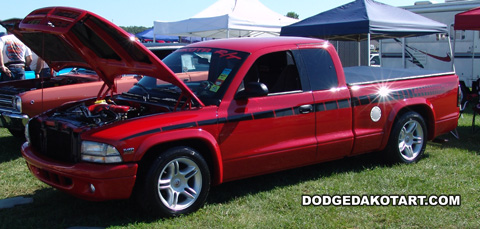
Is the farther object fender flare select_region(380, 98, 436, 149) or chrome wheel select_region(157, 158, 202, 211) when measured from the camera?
fender flare select_region(380, 98, 436, 149)

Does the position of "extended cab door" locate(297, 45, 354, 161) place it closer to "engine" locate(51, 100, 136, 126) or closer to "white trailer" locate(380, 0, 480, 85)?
"engine" locate(51, 100, 136, 126)

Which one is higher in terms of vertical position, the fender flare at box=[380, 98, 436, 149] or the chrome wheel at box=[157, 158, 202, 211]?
the fender flare at box=[380, 98, 436, 149]

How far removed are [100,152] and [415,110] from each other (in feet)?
13.3

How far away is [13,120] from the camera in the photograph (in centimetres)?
629

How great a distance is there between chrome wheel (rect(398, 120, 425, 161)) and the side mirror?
2.27m

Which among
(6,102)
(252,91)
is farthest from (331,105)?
(6,102)

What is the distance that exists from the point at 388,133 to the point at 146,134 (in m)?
3.06

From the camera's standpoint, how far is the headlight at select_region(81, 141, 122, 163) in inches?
148

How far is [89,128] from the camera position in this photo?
3961 millimetres

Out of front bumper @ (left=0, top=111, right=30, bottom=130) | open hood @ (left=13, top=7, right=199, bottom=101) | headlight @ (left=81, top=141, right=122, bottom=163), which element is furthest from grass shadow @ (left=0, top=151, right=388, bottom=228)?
front bumper @ (left=0, top=111, right=30, bottom=130)

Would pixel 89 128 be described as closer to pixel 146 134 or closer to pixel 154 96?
pixel 146 134

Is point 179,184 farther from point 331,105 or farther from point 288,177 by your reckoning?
point 331,105

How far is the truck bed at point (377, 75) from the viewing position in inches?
217

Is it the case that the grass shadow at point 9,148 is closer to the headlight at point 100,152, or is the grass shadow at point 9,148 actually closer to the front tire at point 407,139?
the headlight at point 100,152
